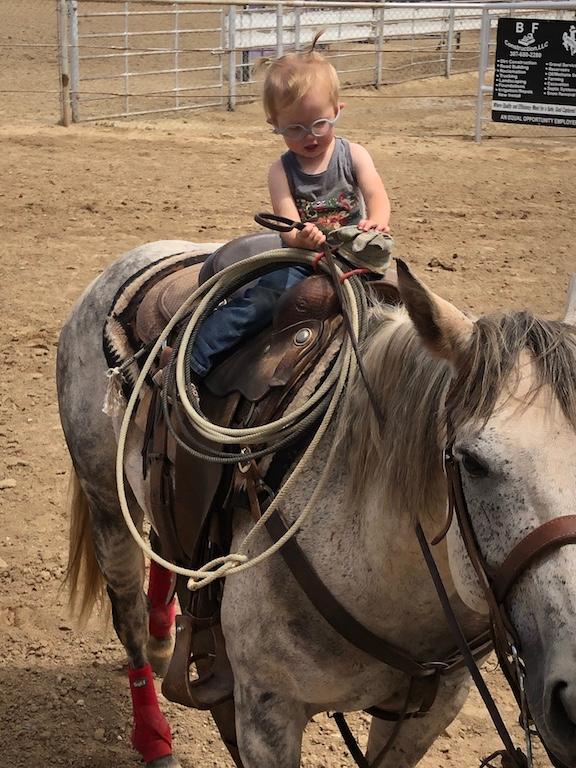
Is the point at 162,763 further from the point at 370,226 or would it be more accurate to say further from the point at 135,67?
the point at 135,67

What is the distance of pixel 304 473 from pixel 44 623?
187cm

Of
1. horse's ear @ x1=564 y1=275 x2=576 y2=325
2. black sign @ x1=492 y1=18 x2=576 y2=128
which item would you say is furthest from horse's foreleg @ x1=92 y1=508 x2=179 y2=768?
black sign @ x1=492 y1=18 x2=576 y2=128

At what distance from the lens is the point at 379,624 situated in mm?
1997

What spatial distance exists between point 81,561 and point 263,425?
1363 mm

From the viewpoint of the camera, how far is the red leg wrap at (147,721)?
2.95 meters

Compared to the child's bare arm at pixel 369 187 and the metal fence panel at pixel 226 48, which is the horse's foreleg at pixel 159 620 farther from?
the metal fence panel at pixel 226 48

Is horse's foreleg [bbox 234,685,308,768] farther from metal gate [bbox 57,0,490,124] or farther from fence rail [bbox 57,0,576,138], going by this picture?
metal gate [bbox 57,0,490,124]

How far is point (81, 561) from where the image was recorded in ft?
10.5

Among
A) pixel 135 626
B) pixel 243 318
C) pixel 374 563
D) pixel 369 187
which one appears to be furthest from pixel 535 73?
pixel 374 563

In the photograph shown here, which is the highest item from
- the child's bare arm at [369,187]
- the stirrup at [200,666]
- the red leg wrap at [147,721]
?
the child's bare arm at [369,187]

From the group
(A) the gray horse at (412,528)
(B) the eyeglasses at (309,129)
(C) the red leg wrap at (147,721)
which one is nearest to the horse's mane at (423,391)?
(A) the gray horse at (412,528)

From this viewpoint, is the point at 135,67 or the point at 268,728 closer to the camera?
the point at 268,728

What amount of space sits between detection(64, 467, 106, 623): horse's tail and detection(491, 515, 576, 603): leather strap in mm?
1843

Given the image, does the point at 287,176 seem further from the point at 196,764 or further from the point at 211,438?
the point at 196,764
